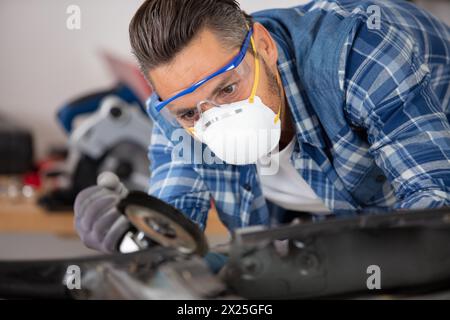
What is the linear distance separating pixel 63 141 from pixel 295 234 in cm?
142

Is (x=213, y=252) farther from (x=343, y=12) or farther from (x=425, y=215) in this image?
(x=343, y=12)

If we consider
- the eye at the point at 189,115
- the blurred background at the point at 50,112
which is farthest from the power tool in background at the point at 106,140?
the eye at the point at 189,115

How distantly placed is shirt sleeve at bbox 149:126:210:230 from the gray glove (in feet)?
0.45

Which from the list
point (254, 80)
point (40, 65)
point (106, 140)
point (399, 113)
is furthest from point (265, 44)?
point (40, 65)

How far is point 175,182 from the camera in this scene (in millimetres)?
751

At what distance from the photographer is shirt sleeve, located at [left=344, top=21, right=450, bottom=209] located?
60 cm

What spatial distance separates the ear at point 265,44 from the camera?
2.25 ft

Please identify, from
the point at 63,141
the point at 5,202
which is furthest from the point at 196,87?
the point at 63,141

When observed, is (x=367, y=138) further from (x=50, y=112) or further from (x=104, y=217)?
(x=50, y=112)

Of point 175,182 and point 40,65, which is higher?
point 40,65

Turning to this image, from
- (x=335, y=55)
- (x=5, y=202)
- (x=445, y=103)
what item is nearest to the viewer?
(x=335, y=55)

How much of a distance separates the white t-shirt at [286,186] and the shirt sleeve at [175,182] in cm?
8

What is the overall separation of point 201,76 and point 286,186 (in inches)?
9.9
